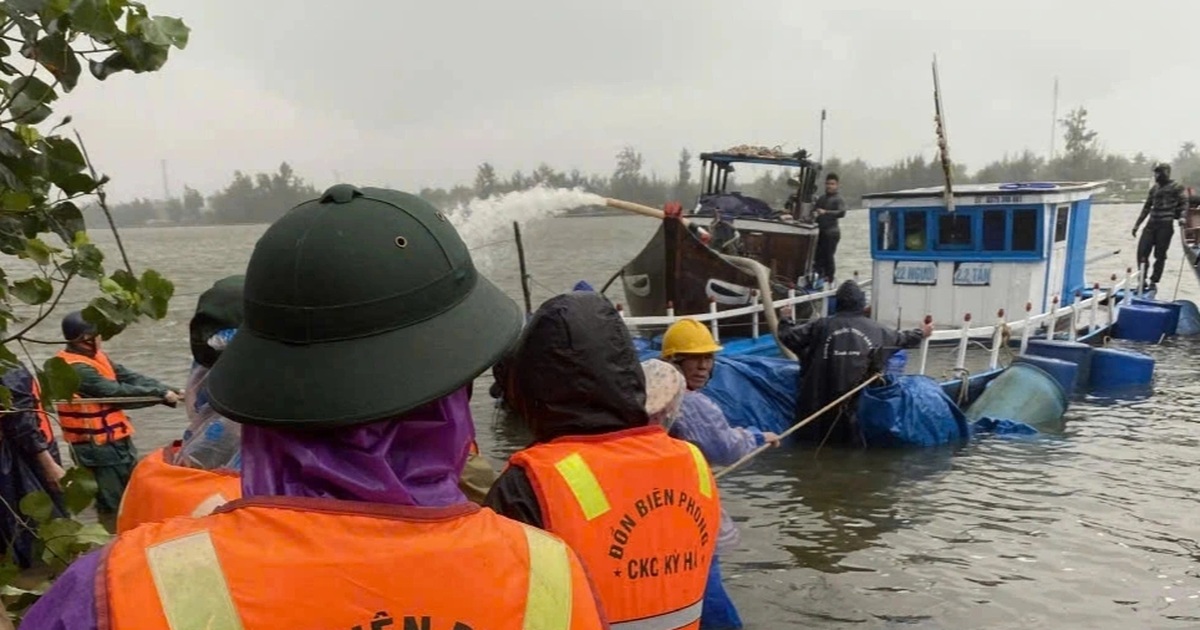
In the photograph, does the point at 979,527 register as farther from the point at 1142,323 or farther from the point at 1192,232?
the point at 1192,232

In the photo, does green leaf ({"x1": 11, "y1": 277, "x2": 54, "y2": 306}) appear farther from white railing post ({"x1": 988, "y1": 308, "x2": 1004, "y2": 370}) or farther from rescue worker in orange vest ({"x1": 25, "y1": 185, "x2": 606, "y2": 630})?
white railing post ({"x1": 988, "y1": 308, "x2": 1004, "y2": 370})

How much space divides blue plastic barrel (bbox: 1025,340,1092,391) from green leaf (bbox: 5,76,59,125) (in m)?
12.3

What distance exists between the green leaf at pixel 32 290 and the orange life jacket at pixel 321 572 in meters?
1.86

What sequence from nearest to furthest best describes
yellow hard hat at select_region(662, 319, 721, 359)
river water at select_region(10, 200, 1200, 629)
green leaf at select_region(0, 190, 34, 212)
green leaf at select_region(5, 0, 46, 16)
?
green leaf at select_region(5, 0, 46, 16) → green leaf at select_region(0, 190, 34, 212) → yellow hard hat at select_region(662, 319, 721, 359) → river water at select_region(10, 200, 1200, 629)

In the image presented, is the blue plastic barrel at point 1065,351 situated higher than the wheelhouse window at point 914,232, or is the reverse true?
the wheelhouse window at point 914,232

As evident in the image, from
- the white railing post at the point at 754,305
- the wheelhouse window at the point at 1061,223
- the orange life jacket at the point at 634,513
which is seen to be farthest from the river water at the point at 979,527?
the white railing post at the point at 754,305

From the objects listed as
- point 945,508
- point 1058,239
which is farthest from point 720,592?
Result: point 1058,239

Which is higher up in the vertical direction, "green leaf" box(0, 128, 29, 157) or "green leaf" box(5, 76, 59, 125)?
"green leaf" box(5, 76, 59, 125)

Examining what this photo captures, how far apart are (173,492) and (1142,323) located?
722 inches

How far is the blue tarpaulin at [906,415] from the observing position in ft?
31.7

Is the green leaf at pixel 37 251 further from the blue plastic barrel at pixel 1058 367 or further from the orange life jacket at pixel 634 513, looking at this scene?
the blue plastic barrel at pixel 1058 367

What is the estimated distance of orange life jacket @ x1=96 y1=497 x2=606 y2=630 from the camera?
41.9 inches

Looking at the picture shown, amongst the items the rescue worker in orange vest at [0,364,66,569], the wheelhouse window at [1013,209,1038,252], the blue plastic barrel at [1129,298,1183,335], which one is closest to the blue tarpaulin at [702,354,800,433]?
the wheelhouse window at [1013,209,1038,252]

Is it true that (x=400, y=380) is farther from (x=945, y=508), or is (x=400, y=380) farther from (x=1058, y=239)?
(x=1058, y=239)
